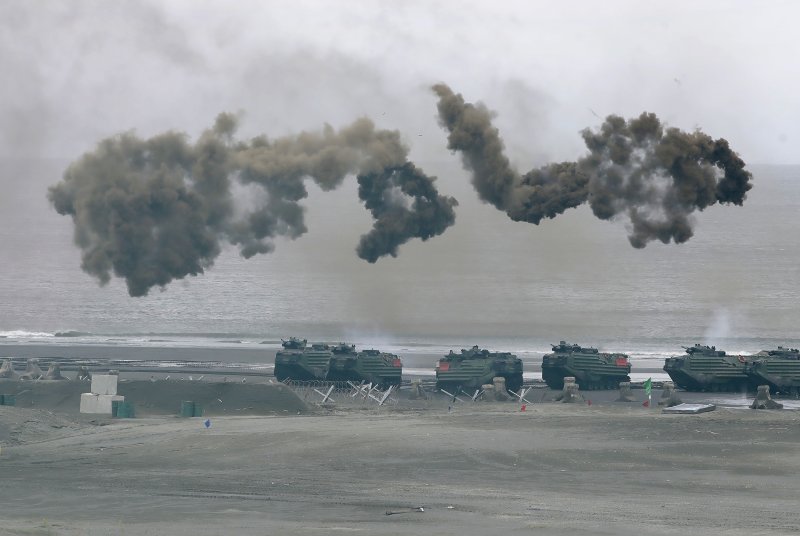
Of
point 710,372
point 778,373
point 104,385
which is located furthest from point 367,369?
point 778,373

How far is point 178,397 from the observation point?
5850 centimetres

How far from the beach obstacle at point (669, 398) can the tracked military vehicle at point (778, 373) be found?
6.50m

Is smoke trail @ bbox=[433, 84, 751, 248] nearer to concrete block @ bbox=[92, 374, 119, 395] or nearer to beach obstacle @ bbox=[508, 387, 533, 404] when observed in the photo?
beach obstacle @ bbox=[508, 387, 533, 404]

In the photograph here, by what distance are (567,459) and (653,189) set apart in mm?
15810

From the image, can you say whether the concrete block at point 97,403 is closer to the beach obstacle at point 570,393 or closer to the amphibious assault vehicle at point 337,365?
the amphibious assault vehicle at point 337,365

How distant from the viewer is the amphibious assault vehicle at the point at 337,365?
215ft

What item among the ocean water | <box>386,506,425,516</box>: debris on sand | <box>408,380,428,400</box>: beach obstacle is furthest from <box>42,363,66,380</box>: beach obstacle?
<box>386,506,425,516</box>: debris on sand

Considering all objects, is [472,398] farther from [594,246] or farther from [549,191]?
[594,246]

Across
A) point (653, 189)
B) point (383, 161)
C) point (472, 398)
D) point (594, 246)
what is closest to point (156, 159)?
point (383, 161)

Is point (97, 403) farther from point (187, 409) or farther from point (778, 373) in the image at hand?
point (778, 373)

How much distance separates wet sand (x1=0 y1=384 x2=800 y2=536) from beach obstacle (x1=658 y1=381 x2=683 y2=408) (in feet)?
8.22

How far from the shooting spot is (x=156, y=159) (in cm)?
6353

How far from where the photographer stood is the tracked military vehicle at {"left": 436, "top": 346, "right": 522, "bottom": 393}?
63.8m

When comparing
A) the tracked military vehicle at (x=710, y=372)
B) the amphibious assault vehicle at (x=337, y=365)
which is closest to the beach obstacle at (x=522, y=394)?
the amphibious assault vehicle at (x=337, y=365)
